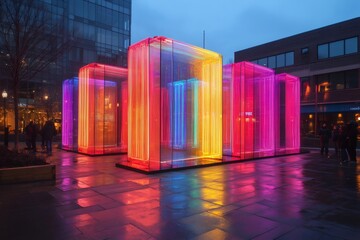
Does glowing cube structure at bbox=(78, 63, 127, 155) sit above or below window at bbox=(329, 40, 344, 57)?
below

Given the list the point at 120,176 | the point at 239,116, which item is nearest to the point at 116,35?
the point at 239,116

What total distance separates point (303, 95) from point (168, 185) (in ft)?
114

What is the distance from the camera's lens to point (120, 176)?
9883mm

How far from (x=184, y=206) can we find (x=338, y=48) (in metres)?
35.0

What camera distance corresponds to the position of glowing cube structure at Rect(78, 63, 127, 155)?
53.5ft

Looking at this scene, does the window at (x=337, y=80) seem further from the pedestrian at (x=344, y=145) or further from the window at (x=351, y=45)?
the pedestrian at (x=344, y=145)

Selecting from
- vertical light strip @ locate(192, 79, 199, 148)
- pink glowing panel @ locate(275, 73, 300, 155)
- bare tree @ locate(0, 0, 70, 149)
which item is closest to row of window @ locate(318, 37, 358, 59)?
pink glowing panel @ locate(275, 73, 300, 155)

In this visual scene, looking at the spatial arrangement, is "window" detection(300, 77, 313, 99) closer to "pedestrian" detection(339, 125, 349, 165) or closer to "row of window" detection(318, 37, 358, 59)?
"row of window" detection(318, 37, 358, 59)

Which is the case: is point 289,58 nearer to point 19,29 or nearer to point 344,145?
point 344,145

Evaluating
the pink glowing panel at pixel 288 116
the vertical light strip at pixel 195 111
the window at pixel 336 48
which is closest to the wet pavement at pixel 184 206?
the vertical light strip at pixel 195 111

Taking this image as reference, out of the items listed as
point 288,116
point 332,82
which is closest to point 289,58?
point 332,82

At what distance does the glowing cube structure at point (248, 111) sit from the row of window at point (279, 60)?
88.3ft

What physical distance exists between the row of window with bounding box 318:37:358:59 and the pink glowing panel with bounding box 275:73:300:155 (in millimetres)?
20317

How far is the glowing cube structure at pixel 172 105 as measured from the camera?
11.1m
